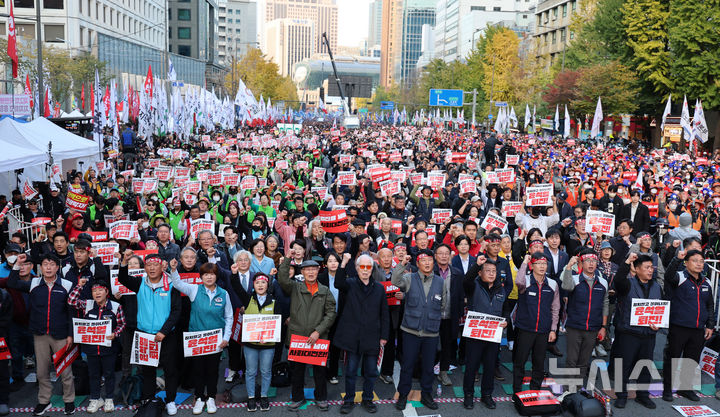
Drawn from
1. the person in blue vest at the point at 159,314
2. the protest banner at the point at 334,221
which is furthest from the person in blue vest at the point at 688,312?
the person in blue vest at the point at 159,314

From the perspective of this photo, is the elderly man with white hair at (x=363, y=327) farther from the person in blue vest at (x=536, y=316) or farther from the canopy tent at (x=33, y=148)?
the canopy tent at (x=33, y=148)

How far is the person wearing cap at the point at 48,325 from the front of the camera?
729cm

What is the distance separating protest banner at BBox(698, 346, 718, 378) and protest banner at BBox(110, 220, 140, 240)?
7.92 meters

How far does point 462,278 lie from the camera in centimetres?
795

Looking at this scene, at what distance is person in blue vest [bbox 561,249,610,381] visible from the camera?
7.75 m

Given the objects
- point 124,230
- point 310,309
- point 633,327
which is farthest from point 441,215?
point 124,230

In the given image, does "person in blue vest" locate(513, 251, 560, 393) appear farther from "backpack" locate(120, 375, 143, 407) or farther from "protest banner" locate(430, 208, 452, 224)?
"backpack" locate(120, 375, 143, 407)

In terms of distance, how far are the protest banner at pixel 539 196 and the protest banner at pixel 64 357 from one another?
799cm

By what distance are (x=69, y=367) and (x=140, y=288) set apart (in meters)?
1.25

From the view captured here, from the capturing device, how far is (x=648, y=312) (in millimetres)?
7574

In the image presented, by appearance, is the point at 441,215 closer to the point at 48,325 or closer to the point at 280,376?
the point at 280,376

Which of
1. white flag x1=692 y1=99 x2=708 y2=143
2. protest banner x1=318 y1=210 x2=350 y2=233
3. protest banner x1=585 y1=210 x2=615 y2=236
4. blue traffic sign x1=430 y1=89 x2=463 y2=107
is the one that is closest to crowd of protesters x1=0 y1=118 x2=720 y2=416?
protest banner x1=318 y1=210 x2=350 y2=233

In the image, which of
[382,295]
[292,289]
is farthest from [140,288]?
[382,295]

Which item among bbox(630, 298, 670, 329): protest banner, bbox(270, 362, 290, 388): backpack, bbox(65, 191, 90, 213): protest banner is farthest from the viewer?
bbox(65, 191, 90, 213): protest banner
